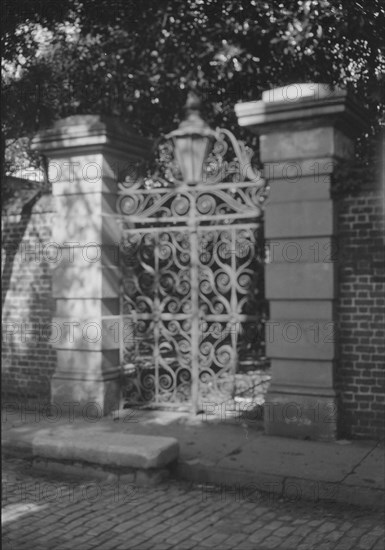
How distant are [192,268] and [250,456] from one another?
7.65ft

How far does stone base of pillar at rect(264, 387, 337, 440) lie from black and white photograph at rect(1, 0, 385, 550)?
2 cm

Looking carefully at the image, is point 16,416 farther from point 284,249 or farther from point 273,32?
point 273,32

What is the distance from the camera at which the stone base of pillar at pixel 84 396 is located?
7.95 m

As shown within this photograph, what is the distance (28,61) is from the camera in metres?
10.5

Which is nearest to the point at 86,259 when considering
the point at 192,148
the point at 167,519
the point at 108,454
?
the point at 192,148

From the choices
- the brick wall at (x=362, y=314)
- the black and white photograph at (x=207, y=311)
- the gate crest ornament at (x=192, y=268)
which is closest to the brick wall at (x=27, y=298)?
the black and white photograph at (x=207, y=311)

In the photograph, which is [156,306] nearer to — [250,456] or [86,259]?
[86,259]

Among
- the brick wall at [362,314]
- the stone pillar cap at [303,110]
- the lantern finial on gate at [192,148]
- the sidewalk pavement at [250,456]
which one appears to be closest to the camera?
the sidewalk pavement at [250,456]

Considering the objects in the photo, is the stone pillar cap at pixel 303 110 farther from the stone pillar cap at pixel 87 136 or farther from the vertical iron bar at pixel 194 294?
the stone pillar cap at pixel 87 136

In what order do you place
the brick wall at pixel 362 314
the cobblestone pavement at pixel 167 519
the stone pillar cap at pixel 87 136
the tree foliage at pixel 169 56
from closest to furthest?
the cobblestone pavement at pixel 167 519, the brick wall at pixel 362 314, the stone pillar cap at pixel 87 136, the tree foliage at pixel 169 56

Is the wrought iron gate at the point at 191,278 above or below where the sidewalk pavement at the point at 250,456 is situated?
above

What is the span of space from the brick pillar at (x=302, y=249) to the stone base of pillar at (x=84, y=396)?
6.82 ft

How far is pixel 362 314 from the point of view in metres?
6.66

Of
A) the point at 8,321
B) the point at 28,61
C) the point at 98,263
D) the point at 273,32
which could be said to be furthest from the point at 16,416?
the point at 273,32
